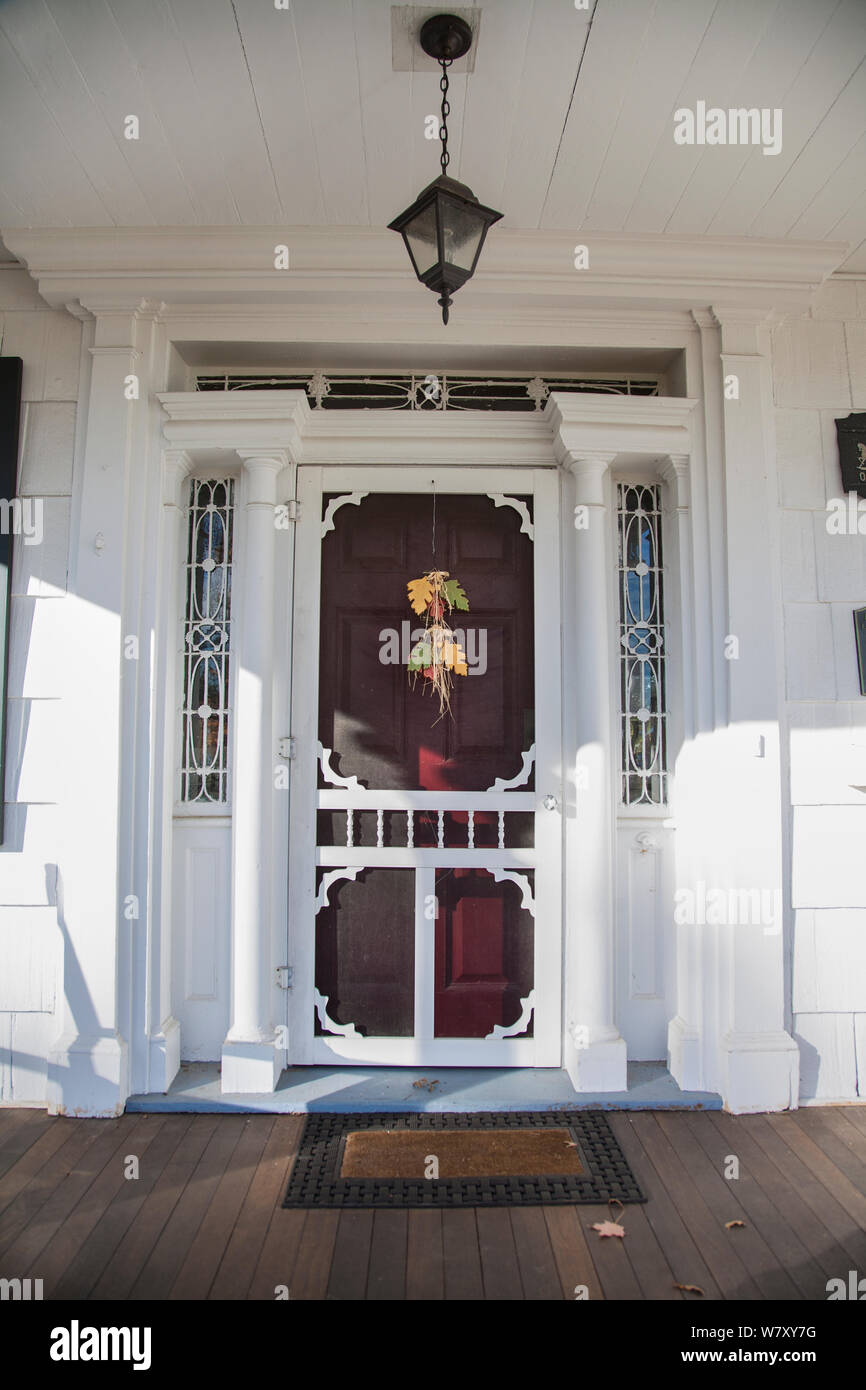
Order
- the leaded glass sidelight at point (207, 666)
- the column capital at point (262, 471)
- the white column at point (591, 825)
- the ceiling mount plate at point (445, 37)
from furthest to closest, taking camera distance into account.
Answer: the leaded glass sidelight at point (207, 666), the column capital at point (262, 471), the white column at point (591, 825), the ceiling mount plate at point (445, 37)

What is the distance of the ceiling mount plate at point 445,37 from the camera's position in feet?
7.09

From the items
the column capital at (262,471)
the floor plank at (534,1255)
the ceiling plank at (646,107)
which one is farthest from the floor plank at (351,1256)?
the ceiling plank at (646,107)

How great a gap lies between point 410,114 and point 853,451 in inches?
81.4

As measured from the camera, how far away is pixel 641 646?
3.43 metres

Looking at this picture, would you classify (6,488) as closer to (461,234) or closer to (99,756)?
(99,756)

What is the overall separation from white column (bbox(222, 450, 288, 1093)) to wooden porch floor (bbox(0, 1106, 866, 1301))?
279 mm

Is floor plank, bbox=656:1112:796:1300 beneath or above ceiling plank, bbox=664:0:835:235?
beneath

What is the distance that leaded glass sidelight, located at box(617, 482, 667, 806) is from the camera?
3381 millimetres

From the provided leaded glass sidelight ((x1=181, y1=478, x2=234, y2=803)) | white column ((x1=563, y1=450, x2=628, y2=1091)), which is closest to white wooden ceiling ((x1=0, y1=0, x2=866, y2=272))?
white column ((x1=563, y1=450, x2=628, y2=1091))

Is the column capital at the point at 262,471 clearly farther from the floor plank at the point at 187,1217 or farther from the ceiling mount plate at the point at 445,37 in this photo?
the floor plank at the point at 187,1217

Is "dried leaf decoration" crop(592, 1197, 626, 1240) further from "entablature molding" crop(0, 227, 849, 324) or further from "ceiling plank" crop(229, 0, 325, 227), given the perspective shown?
"ceiling plank" crop(229, 0, 325, 227)

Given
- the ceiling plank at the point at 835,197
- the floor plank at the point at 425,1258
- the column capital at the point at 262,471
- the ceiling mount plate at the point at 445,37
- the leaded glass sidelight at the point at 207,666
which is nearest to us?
the floor plank at the point at 425,1258

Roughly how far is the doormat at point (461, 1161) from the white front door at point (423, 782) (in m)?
0.36

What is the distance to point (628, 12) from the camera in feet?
7.18
